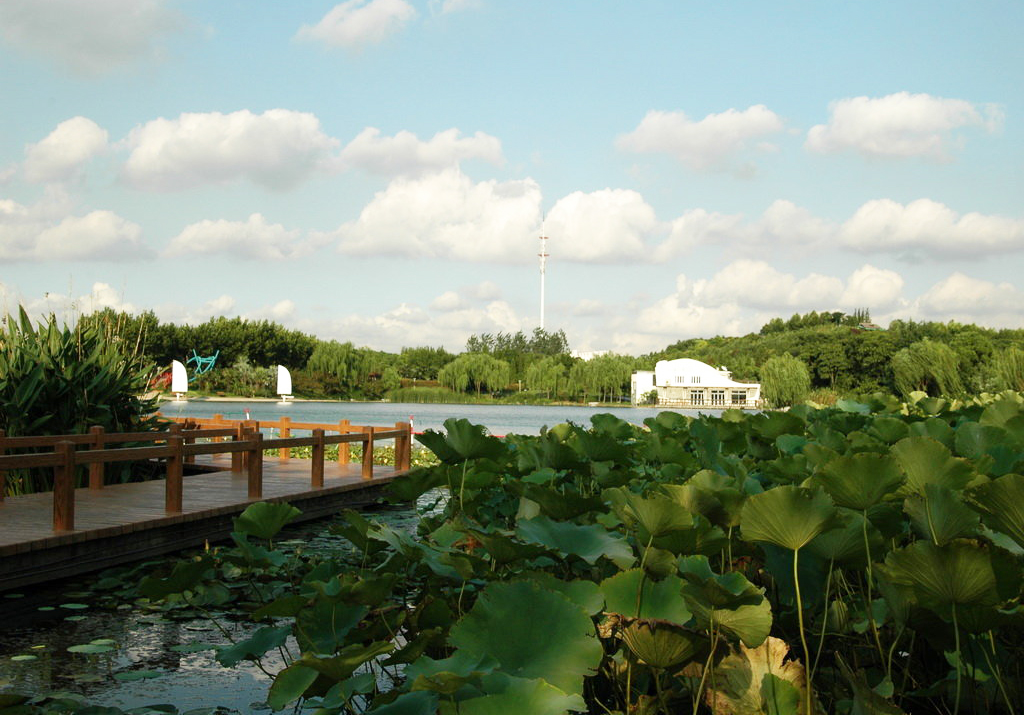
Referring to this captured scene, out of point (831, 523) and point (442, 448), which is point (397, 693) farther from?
point (442, 448)

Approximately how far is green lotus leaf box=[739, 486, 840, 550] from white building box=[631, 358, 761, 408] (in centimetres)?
8033

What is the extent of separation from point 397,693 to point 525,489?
0.80m

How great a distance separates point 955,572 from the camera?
1367mm

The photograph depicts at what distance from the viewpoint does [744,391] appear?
8212cm

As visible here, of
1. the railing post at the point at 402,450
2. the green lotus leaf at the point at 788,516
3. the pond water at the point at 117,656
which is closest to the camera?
the green lotus leaf at the point at 788,516

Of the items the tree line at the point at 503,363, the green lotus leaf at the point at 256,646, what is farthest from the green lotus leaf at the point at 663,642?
the tree line at the point at 503,363

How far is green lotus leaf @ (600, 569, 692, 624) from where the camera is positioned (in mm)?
1635

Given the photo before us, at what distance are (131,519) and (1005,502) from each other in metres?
6.71

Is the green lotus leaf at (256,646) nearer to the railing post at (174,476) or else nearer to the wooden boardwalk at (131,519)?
the wooden boardwalk at (131,519)

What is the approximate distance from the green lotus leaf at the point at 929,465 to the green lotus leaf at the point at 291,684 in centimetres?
138

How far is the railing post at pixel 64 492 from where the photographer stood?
20.0ft

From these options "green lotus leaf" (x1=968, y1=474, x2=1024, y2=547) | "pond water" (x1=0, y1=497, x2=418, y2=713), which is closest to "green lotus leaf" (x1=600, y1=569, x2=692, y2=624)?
"green lotus leaf" (x1=968, y1=474, x2=1024, y2=547)

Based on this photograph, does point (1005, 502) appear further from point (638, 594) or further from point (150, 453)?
point (150, 453)

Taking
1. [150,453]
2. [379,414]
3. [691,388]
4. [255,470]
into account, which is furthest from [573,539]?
[691,388]
